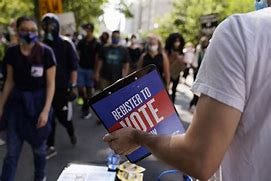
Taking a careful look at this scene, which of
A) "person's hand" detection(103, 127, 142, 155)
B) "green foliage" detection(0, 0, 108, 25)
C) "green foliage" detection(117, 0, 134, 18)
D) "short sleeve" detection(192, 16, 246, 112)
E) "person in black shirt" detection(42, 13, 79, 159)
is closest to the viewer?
"short sleeve" detection(192, 16, 246, 112)

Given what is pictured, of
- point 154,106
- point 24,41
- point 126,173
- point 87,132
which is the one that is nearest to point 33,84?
point 24,41

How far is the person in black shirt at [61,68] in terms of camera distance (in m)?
6.13

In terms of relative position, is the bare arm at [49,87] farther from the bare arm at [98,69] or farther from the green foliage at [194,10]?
the green foliage at [194,10]

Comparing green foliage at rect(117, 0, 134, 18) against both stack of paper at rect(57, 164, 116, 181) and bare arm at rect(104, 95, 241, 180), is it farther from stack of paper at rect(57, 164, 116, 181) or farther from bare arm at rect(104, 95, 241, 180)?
bare arm at rect(104, 95, 241, 180)

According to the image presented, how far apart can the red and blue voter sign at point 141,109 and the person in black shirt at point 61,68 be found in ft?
14.1

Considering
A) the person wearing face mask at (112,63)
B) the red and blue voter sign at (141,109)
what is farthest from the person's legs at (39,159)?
the person wearing face mask at (112,63)

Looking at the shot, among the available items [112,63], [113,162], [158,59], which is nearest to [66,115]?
[158,59]

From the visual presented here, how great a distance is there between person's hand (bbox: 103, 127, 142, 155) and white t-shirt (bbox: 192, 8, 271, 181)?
30 cm

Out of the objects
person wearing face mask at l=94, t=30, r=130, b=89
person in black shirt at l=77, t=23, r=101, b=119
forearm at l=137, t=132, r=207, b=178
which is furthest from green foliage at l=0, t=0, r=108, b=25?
forearm at l=137, t=132, r=207, b=178

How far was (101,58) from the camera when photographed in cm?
836

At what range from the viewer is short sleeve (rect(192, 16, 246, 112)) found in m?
1.32

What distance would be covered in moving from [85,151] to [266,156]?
5411 mm

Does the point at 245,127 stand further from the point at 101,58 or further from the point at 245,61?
the point at 101,58

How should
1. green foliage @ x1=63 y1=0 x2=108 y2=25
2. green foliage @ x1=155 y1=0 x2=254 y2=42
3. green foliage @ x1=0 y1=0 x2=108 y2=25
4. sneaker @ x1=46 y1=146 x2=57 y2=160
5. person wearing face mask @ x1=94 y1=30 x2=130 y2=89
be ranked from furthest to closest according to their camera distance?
green foliage @ x1=155 y1=0 x2=254 y2=42, green foliage @ x1=63 y1=0 x2=108 y2=25, green foliage @ x1=0 y1=0 x2=108 y2=25, person wearing face mask @ x1=94 y1=30 x2=130 y2=89, sneaker @ x1=46 y1=146 x2=57 y2=160
